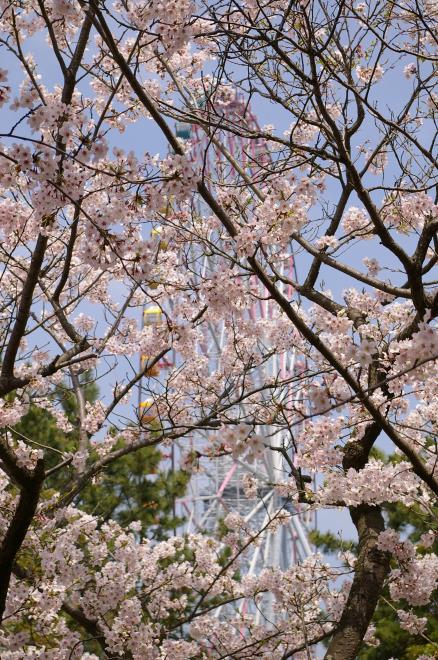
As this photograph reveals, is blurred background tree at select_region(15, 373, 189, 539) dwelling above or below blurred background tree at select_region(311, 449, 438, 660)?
above

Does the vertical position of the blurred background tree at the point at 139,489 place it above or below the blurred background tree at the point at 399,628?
above

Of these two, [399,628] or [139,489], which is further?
[139,489]

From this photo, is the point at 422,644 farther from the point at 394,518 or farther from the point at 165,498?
the point at 165,498

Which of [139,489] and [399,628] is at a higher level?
[139,489]

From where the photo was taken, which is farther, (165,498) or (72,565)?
(165,498)

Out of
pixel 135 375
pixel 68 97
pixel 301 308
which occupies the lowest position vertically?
pixel 135 375

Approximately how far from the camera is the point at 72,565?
160 inches

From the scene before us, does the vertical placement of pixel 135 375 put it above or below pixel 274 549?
below

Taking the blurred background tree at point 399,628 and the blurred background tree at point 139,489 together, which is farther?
the blurred background tree at point 139,489

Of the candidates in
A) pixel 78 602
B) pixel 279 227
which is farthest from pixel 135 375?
pixel 279 227

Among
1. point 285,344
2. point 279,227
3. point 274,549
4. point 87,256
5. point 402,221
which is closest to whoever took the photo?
point 87,256

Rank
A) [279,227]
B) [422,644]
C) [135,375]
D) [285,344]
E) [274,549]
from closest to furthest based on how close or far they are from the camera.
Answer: [279,227] → [135,375] → [285,344] → [422,644] → [274,549]

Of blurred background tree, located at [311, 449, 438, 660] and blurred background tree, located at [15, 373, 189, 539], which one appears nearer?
blurred background tree, located at [311, 449, 438, 660]

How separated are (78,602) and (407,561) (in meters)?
1.98
